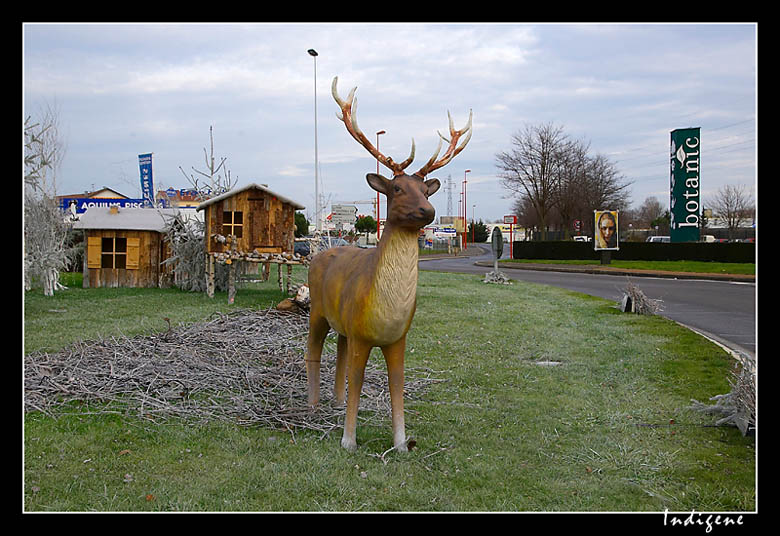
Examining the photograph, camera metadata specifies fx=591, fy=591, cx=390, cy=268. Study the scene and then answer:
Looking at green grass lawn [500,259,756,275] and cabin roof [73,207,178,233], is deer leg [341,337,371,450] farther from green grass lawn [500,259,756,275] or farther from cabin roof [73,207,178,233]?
green grass lawn [500,259,756,275]

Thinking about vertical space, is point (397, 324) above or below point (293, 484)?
above

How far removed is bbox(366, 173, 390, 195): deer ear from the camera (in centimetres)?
459

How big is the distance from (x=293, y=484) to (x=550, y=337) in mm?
6698

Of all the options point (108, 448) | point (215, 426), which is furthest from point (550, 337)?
point (108, 448)

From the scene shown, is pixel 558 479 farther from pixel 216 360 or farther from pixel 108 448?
pixel 216 360

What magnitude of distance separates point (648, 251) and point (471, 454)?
28.4m

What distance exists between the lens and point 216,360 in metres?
7.40

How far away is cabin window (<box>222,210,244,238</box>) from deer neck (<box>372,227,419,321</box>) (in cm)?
1078

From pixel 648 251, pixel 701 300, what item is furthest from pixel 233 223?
pixel 648 251

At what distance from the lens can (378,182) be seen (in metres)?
4.65

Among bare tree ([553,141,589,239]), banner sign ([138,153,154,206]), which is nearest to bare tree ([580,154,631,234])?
bare tree ([553,141,589,239])

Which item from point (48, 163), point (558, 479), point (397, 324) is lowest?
point (558, 479)

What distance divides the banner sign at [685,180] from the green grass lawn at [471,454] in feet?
68.5

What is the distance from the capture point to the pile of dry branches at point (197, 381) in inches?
222
